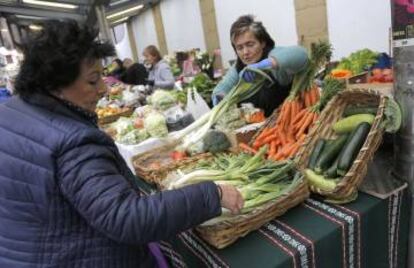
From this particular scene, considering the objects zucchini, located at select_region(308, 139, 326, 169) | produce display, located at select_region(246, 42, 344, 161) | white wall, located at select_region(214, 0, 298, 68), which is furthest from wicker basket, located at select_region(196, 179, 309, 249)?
white wall, located at select_region(214, 0, 298, 68)

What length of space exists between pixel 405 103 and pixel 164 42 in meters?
11.3

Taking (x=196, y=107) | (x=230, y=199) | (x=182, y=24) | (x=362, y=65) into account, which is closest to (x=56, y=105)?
(x=230, y=199)

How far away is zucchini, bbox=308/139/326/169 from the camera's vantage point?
5.26ft

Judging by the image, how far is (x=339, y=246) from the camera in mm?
1312

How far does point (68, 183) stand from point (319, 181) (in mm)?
1021

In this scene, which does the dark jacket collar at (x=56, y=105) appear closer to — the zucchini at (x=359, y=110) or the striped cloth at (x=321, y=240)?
the striped cloth at (x=321, y=240)

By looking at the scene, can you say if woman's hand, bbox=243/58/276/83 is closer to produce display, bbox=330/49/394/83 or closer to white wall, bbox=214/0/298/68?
produce display, bbox=330/49/394/83

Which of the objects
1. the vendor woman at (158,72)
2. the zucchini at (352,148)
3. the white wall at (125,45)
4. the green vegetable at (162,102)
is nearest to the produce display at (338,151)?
the zucchini at (352,148)

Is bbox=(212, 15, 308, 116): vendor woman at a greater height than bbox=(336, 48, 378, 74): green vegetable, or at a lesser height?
greater

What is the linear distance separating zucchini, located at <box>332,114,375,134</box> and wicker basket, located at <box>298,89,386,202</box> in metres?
0.06

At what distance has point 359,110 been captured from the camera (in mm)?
1720

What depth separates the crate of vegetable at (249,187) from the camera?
123 cm

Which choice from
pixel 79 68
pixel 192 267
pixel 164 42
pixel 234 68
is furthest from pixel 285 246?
pixel 164 42

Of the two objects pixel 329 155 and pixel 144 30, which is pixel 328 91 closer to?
Result: pixel 329 155
